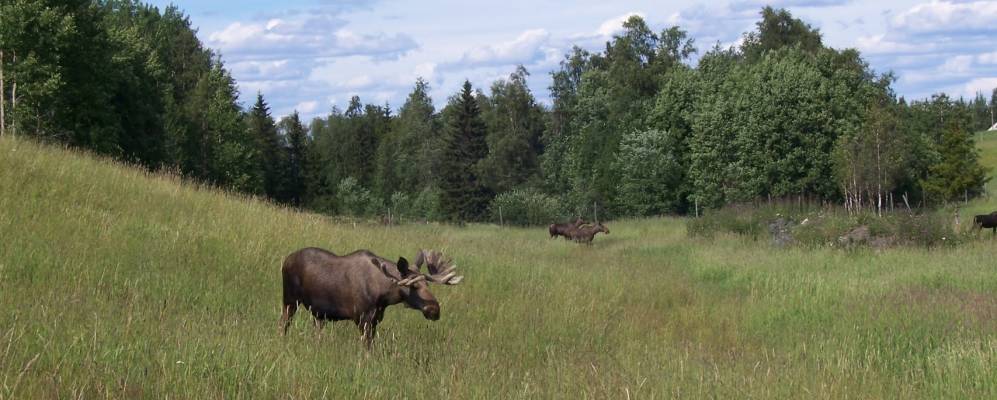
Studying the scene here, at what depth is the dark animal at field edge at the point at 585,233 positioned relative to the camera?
2998cm

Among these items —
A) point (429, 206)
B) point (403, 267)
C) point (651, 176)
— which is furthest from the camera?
point (429, 206)

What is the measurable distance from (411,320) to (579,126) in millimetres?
62912

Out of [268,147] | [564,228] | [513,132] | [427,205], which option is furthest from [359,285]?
[513,132]

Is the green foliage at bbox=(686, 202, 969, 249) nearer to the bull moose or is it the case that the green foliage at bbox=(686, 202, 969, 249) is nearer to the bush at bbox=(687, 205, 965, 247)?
the bush at bbox=(687, 205, 965, 247)

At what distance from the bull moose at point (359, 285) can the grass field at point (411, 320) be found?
0.21 m

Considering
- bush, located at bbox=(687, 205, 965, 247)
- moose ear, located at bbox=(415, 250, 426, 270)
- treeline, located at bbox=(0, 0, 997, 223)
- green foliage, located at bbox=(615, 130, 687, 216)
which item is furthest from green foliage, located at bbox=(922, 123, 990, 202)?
moose ear, located at bbox=(415, 250, 426, 270)

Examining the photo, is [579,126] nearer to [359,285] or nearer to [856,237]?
[856,237]

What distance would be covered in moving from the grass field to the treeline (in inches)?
787

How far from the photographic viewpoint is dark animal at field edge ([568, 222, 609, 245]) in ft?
98.4

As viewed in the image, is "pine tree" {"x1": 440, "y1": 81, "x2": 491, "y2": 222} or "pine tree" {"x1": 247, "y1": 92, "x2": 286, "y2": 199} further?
"pine tree" {"x1": 440, "y1": 81, "x2": 491, "y2": 222}

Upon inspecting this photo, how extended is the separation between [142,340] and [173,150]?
4753cm

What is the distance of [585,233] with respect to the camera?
3025cm

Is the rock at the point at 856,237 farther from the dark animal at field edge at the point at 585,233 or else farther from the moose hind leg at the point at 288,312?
the moose hind leg at the point at 288,312

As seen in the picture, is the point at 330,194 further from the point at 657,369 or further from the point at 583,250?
the point at 657,369
